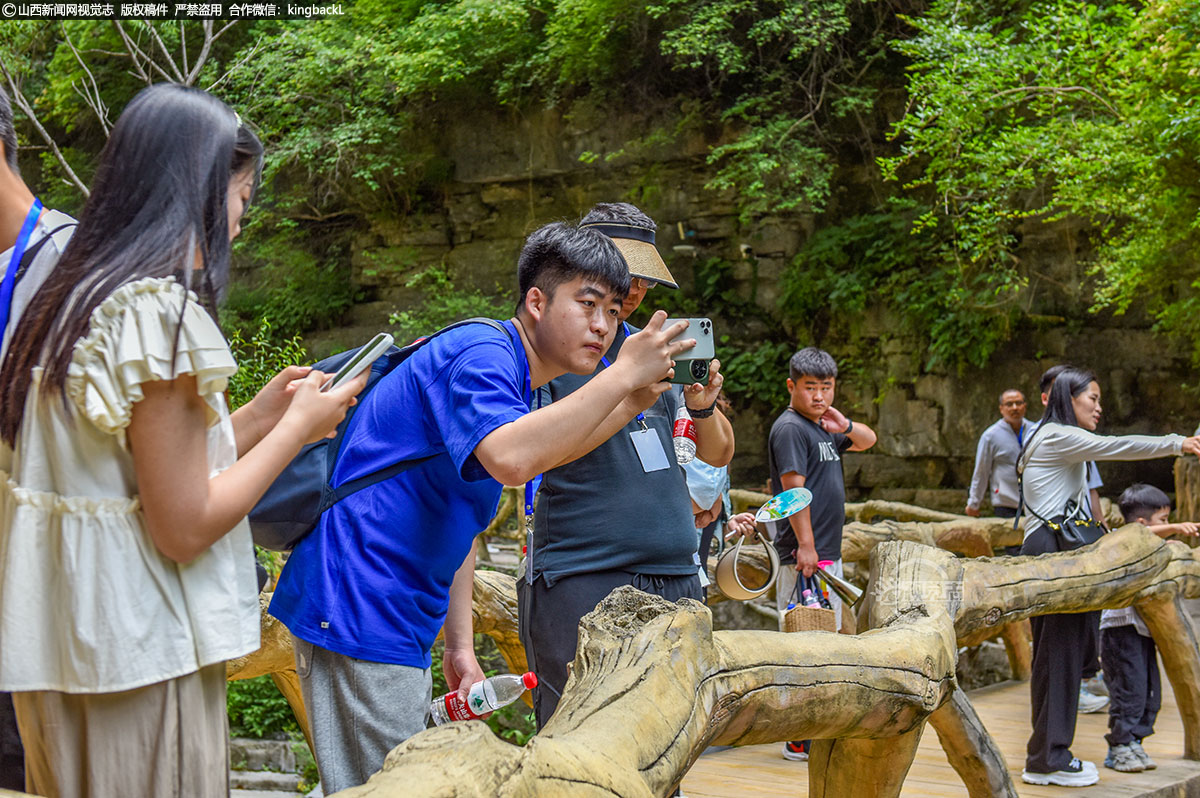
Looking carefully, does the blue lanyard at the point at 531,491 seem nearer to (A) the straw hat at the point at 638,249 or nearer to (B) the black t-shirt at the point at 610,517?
(B) the black t-shirt at the point at 610,517

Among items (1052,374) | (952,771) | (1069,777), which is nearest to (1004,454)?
(1052,374)

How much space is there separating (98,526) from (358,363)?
0.42 m

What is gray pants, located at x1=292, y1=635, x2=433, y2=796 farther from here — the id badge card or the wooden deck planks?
the wooden deck planks

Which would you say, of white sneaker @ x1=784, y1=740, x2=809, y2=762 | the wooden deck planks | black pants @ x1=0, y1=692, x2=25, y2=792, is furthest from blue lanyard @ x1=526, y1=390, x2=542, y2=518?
white sneaker @ x1=784, y1=740, x2=809, y2=762

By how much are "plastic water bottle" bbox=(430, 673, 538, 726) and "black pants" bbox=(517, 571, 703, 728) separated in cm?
35

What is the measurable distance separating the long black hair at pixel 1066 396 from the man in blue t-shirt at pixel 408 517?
117 inches

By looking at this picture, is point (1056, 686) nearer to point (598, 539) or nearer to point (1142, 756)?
point (1142, 756)

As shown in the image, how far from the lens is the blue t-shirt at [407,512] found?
5.35 feet

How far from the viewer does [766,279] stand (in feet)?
43.1

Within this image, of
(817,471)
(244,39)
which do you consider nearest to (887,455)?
(817,471)

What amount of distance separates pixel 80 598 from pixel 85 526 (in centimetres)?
8

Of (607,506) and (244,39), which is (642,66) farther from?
(607,506)

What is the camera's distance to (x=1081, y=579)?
140 inches

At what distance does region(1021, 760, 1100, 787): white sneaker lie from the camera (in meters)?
3.81
